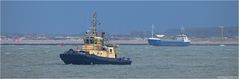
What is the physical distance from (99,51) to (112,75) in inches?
356

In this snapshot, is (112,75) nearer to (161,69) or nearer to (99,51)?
(161,69)

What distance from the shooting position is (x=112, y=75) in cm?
4362

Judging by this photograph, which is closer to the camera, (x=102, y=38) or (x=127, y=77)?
(x=127, y=77)

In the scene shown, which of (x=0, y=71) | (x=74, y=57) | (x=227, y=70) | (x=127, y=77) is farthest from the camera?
(x=74, y=57)

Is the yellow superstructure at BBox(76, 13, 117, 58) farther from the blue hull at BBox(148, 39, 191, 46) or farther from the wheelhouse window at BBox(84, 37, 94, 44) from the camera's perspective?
the blue hull at BBox(148, 39, 191, 46)

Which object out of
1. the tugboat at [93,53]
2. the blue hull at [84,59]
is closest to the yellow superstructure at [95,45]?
the tugboat at [93,53]

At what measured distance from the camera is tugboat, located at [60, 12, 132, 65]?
171 ft

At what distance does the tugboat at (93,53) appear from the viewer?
52.0 metres

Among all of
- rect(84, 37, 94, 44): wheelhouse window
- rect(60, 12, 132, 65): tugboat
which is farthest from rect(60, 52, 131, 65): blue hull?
rect(84, 37, 94, 44): wheelhouse window

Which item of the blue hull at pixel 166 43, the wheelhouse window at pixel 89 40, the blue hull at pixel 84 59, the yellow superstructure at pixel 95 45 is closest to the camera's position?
the blue hull at pixel 84 59

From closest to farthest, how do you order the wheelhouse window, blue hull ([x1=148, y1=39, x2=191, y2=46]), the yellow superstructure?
1. the wheelhouse window
2. the yellow superstructure
3. blue hull ([x1=148, y1=39, x2=191, y2=46])

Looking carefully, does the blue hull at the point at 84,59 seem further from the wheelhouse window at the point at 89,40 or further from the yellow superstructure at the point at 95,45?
the wheelhouse window at the point at 89,40

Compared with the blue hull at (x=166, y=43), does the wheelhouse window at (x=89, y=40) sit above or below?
above

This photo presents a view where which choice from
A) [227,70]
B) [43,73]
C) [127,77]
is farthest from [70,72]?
[227,70]
